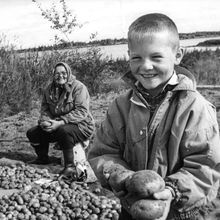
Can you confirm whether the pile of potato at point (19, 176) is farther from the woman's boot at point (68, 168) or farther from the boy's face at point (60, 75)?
the boy's face at point (60, 75)

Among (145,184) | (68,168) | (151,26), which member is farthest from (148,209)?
(68,168)

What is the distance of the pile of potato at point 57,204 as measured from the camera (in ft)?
15.5

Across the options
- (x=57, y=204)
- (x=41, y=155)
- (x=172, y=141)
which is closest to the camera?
(x=172, y=141)

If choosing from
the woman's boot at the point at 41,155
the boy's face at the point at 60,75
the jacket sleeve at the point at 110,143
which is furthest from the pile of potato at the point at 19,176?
the jacket sleeve at the point at 110,143

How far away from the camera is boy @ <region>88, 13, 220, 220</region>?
5.84 ft

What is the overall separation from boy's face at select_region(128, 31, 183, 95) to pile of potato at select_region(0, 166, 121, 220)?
2.85 m

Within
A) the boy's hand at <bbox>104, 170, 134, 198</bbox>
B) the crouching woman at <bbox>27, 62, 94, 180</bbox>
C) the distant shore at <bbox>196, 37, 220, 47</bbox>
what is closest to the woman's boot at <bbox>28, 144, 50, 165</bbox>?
the crouching woman at <bbox>27, 62, 94, 180</bbox>

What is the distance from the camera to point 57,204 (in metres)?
4.95

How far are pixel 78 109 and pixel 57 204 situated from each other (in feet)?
5.12

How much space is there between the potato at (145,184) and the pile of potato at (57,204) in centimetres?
284

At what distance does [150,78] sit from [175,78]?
4.7 inches

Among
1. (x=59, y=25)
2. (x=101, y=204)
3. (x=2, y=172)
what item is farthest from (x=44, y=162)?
(x=59, y=25)

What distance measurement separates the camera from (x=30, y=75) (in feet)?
38.7

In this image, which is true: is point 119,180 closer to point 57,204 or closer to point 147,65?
point 147,65
